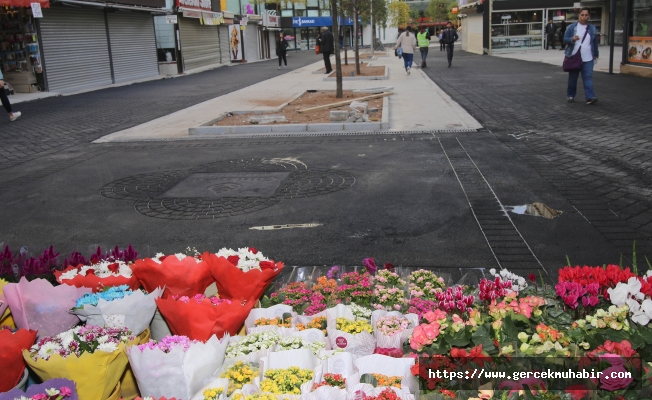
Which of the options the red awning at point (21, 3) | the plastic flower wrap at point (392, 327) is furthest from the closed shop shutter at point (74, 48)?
the plastic flower wrap at point (392, 327)

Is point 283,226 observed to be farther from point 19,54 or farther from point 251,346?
point 19,54

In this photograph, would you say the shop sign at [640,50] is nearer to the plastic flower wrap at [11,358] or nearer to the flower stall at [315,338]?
the flower stall at [315,338]

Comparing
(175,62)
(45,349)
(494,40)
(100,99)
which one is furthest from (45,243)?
(494,40)

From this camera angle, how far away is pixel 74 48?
25.6 meters

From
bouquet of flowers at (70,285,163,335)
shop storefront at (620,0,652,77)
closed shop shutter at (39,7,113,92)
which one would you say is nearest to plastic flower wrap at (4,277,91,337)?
bouquet of flowers at (70,285,163,335)

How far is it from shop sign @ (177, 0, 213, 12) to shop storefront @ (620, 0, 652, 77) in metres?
23.6

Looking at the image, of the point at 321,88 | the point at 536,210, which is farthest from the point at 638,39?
→ the point at 536,210

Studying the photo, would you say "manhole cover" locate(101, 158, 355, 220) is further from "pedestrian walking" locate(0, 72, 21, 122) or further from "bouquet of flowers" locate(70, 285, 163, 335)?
"pedestrian walking" locate(0, 72, 21, 122)

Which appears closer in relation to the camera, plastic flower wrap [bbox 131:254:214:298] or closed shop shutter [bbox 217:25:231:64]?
plastic flower wrap [bbox 131:254:214:298]

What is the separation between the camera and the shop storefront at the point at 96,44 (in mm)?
24062

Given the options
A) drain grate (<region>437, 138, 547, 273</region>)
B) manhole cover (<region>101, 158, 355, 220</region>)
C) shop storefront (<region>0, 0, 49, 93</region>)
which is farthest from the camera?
shop storefront (<region>0, 0, 49, 93</region>)

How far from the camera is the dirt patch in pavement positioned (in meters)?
13.6

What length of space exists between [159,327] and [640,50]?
2149 cm

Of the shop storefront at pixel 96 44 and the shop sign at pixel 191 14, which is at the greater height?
the shop sign at pixel 191 14
